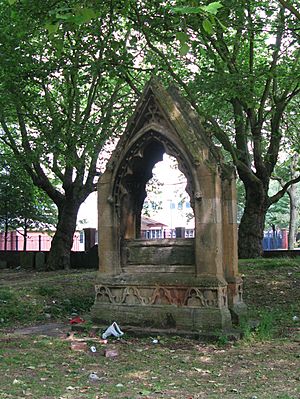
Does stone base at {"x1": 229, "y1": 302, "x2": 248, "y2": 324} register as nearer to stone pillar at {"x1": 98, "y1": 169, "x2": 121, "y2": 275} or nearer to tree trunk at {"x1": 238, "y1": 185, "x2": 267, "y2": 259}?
stone pillar at {"x1": 98, "y1": 169, "x2": 121, "y2": 275}

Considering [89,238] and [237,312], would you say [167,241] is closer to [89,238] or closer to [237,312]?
[237,312]

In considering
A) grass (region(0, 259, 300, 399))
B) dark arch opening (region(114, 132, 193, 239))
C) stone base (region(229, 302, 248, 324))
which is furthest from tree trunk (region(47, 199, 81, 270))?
stone base (region(229, 302, 248, 324))

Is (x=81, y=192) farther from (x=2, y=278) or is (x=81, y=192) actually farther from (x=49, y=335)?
(x=49, y=335)

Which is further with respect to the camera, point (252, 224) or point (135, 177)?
point (252, 224)

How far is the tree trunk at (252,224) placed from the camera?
1827 centimetres

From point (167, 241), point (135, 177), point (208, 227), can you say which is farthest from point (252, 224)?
point (208, 227)

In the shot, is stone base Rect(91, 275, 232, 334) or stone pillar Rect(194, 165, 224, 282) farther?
stone pillar Rect(194, 165, 224, 282)

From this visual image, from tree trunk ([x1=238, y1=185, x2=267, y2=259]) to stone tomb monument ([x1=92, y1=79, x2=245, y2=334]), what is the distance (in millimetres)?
8571

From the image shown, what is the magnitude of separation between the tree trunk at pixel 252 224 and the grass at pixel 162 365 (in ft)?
23.3

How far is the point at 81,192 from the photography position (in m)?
21.3

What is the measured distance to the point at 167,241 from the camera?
9.59 m

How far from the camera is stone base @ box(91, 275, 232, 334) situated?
28.8 ft

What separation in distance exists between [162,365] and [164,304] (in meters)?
2.16

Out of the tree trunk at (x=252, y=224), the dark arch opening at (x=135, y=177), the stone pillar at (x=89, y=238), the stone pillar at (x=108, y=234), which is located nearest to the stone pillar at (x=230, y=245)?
the dark arch opening at (x=135, y=177)
